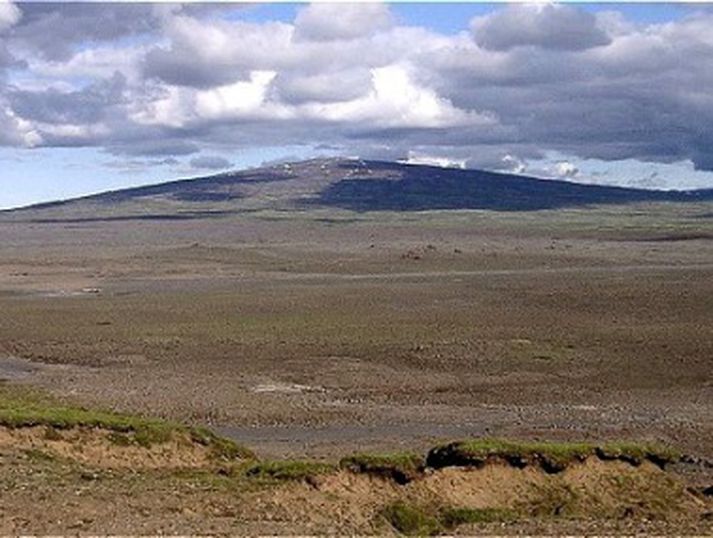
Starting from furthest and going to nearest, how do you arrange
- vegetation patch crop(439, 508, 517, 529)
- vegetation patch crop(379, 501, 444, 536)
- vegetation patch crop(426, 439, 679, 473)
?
vegetation patch crop(426, 439, 679, 473) < vegetation patch crop(439, 508, 517, 529) < vegetation patch crop(379, 501, 444, 536)

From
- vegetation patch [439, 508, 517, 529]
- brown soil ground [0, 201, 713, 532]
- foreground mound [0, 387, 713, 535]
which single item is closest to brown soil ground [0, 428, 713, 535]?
foreground mound [0, 387, 713, 535]

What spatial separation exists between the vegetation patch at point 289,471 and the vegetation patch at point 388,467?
1.79 ft

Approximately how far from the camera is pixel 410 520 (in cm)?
1878

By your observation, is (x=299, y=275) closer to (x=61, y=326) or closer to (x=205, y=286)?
(x=205, y=286)

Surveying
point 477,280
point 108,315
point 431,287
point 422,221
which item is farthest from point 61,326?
point 422,221

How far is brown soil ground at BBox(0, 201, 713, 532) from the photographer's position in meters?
33.3

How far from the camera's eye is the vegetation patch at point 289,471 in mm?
19156

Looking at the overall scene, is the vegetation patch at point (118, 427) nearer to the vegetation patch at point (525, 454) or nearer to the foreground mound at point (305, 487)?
the foreground mound at point (305, 487)

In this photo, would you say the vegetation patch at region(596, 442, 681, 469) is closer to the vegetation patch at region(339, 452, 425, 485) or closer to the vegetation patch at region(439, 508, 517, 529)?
the vegetation patch at region(439, 508, 517, 529)

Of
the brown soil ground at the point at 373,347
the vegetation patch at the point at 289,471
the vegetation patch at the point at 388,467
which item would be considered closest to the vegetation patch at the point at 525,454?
the vegetation patch at the point at 388,467

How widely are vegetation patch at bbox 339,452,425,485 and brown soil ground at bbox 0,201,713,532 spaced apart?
13.8 ft

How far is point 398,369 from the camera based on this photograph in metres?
42.1

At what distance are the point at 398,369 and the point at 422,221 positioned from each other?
15352 cm

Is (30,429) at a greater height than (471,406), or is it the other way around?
(30,429)
